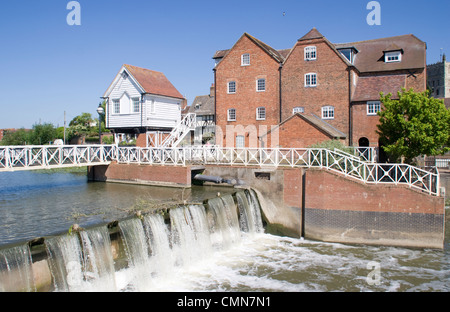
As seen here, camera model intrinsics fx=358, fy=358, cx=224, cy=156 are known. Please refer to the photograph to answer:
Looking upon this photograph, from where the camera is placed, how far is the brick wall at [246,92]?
30.3 meters

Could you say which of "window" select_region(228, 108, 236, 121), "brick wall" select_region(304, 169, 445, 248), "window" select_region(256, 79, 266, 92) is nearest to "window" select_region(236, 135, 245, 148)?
"window" select_region(228, 108, 236, 121)

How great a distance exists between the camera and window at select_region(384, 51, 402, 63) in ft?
94.1

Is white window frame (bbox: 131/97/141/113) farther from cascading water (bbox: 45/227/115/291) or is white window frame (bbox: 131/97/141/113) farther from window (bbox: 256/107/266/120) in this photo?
cascading water (bbox: 45/227/115/291)

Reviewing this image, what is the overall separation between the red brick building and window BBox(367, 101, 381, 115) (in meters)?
0.07

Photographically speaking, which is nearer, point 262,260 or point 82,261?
point 82,261

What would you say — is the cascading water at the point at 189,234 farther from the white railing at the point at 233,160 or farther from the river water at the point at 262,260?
the white railing at the point at 233,160

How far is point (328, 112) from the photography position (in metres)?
28.5

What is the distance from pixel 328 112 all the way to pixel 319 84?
7.69 feet

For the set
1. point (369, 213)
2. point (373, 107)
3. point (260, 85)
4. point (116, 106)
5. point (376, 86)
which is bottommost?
point (369, 213)

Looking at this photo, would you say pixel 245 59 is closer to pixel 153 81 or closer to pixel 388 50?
pixel 153 81

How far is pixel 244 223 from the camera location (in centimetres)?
1733

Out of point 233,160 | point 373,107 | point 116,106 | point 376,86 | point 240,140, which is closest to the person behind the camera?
point 233,160

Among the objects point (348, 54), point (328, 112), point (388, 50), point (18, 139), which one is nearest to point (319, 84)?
point (328, 112)
